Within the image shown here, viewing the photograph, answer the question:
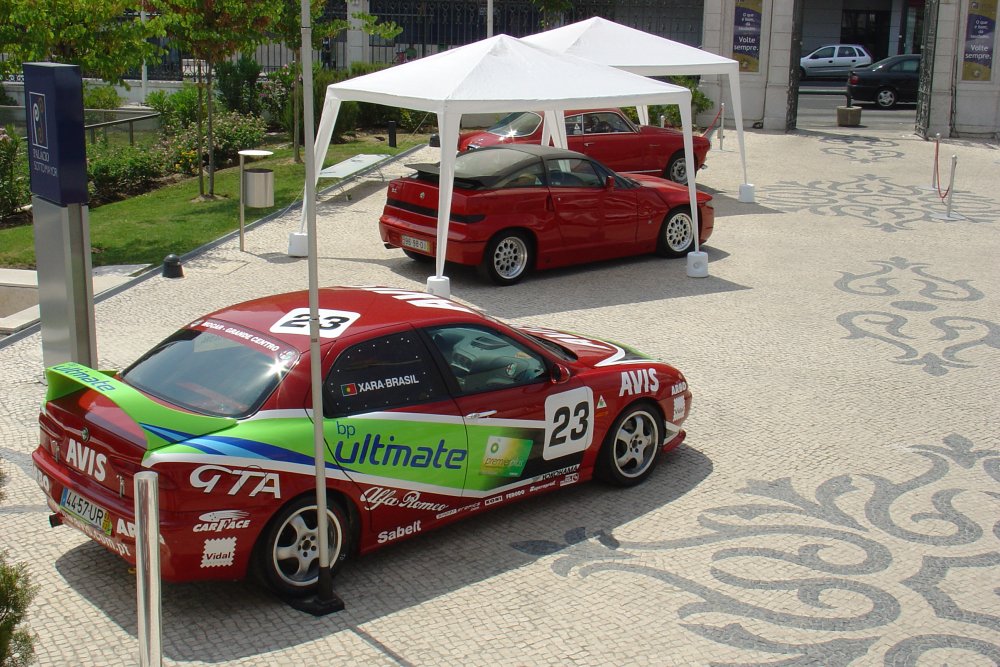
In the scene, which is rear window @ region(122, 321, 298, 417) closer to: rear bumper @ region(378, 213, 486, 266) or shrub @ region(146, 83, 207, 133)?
rear bumper @ region(378, 213, 486, 266)

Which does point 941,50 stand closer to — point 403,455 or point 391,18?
point 391,18

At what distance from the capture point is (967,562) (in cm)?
684

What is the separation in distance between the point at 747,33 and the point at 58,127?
23387mm

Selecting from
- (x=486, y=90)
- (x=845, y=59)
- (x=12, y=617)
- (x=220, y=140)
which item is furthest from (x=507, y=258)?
(x=845, y=59)

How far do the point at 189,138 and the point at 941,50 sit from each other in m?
18.1

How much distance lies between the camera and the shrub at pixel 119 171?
19.1 m

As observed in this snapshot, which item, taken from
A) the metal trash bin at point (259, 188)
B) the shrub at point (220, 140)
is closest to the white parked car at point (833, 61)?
the shrub at point (220, 140)

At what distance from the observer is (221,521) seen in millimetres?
5711

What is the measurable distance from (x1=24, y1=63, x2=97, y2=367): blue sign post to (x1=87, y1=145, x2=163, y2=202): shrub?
10434mm

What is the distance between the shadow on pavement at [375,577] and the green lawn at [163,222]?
817 centimetres

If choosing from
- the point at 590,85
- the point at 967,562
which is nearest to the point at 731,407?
the point at 967,562

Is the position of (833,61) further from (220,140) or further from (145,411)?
(145,411)

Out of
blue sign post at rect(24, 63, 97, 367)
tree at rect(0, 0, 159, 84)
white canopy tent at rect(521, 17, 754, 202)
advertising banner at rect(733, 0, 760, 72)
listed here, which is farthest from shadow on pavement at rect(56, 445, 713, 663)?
advertising banner at rect(733, 0, 760, 72)

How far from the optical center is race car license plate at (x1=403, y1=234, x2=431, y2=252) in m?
13.4
